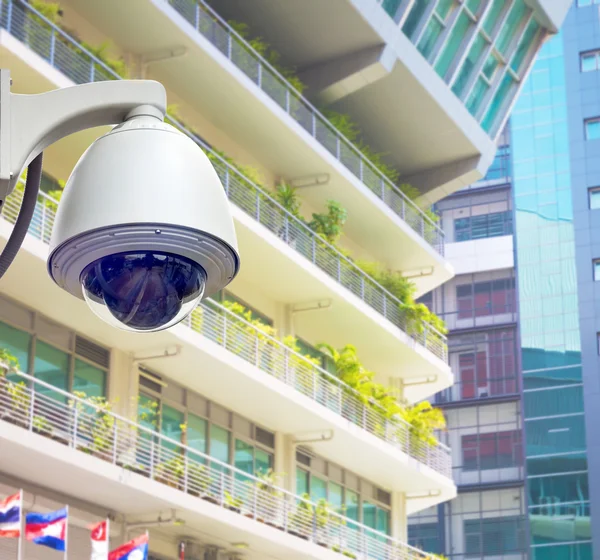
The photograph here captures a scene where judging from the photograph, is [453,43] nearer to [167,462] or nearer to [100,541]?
[167,462]

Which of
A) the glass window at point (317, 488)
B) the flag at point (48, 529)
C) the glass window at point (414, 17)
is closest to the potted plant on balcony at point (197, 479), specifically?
the flag at point (48, 529)

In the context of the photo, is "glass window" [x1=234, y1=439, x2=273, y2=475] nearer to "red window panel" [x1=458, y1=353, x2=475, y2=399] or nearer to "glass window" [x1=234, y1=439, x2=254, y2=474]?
"glass window" [x1=234, y1=439, x2=254, y2=474]

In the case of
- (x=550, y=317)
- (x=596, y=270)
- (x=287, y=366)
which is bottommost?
(x=287, y=366)

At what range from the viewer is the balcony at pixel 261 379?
→ 24.2 m

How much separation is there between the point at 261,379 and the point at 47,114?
80.4 feet

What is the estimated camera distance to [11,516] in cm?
2169

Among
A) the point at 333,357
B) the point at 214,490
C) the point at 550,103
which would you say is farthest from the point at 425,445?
the point at 550,103

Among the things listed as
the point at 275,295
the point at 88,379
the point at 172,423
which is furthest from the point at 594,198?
the point at 88,379

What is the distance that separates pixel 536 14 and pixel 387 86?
244 inches

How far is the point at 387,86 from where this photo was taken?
1362 inches

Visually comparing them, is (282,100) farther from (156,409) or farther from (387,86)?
(156,409)

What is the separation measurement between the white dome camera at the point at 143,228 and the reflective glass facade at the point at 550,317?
2175 inches

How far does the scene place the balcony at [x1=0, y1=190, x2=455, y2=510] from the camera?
2416cm

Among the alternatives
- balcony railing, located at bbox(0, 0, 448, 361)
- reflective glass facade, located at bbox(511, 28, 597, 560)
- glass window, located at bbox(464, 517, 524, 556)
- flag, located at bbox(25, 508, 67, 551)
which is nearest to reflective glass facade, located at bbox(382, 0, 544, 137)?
balcony railing, located at bbox(0, 0, 448, 361)
